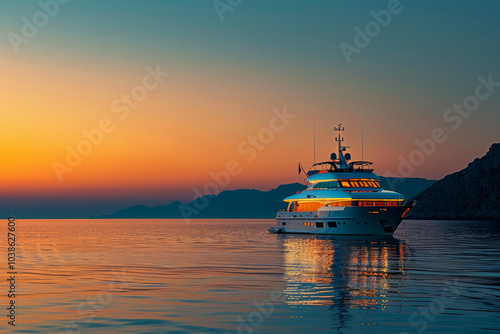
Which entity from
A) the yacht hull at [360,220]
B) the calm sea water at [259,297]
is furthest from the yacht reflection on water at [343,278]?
the yacht hull at [360,220]

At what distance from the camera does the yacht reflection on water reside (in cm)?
2644

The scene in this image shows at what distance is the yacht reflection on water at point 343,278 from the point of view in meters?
26.4

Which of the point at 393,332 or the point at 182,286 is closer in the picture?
the point at 393,332

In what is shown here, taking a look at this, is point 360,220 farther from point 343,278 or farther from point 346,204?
point 343,278

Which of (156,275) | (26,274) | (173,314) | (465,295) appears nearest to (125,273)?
(156,275)

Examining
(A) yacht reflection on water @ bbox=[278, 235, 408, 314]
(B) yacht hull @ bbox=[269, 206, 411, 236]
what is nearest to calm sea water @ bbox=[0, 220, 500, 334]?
(A) yacht reflection on water @ bbox=[278, 235, 408, 314]

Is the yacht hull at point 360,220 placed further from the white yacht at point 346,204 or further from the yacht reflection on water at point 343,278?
the yacht reflection on water at point 343,278

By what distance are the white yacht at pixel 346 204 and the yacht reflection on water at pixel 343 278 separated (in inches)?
1144

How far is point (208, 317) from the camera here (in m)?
22.7

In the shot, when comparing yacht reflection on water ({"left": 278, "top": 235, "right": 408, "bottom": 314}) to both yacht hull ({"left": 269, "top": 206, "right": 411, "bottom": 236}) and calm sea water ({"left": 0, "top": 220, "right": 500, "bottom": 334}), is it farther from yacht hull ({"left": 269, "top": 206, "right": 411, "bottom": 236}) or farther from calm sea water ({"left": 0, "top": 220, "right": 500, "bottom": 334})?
yacht hull ({"left": 269, "top": 206, "right": 411, "bottom": 236})

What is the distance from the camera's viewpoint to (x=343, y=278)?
115ft

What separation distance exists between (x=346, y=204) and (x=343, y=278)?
52.6m

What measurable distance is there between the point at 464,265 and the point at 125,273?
23.1 meters

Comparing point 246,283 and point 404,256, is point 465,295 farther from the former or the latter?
point 404,256
